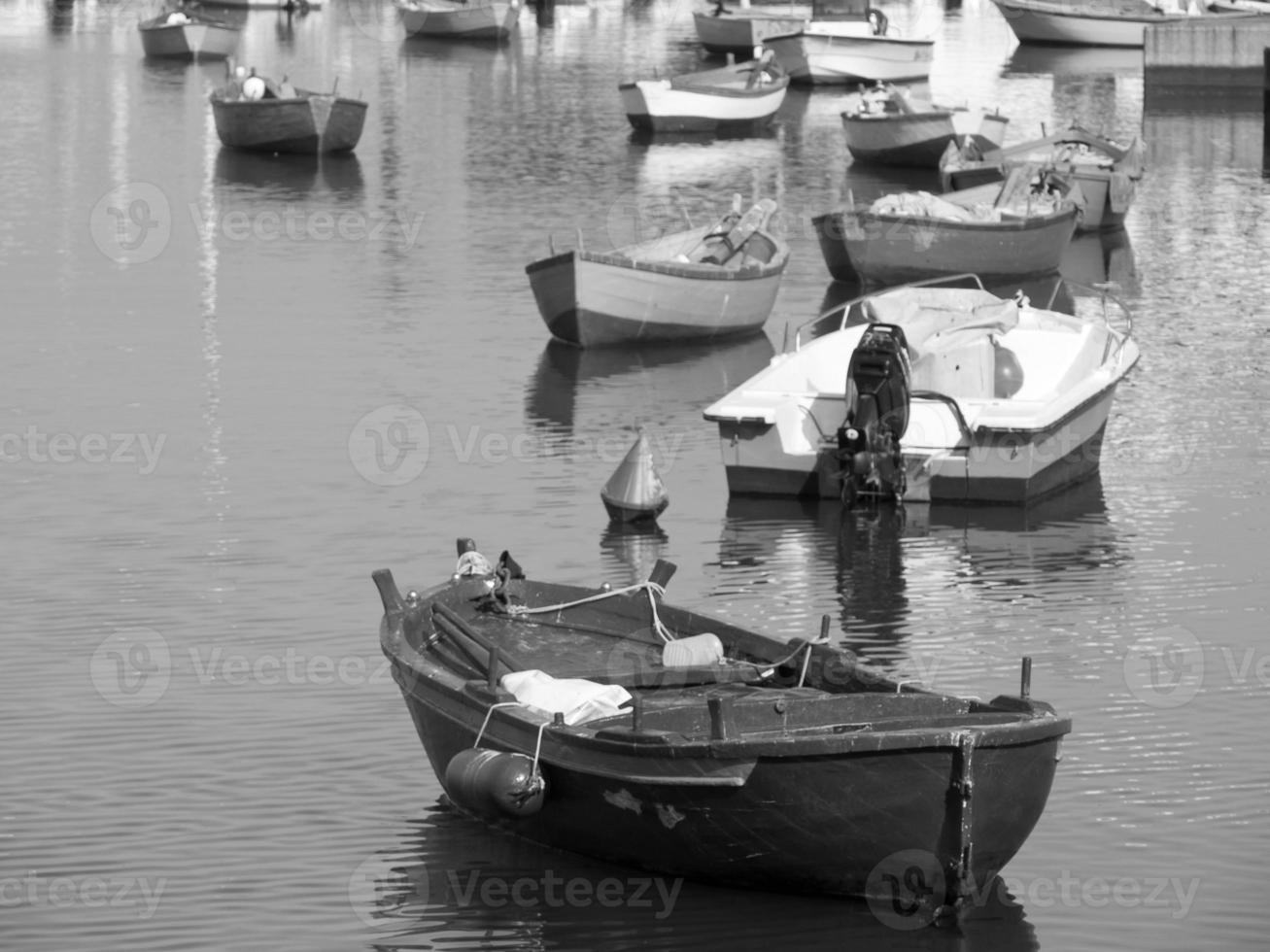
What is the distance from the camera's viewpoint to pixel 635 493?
69.4 feet

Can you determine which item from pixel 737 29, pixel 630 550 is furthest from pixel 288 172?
pixel 737 29

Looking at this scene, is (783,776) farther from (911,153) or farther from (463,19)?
(463,19)

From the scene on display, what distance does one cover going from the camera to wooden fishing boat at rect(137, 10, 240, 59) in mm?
68812

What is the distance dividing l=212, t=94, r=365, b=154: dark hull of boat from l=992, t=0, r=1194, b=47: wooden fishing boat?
1361 inches

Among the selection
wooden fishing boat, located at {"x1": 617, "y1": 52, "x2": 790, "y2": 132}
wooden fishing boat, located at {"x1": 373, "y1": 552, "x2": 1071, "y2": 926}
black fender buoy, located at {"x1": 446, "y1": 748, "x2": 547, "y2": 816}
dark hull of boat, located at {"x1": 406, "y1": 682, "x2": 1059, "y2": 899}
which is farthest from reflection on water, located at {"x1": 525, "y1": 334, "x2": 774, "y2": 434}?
wooden fishing boat, located at {"x1": 617, "y1": 52, "x2": 790, "y2": 132}

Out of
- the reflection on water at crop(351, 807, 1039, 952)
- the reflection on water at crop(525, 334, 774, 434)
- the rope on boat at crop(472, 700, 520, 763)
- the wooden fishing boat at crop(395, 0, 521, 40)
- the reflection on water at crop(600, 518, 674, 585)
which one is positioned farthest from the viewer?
the wooden fishing boat at crop(395, 0, 521, 40)

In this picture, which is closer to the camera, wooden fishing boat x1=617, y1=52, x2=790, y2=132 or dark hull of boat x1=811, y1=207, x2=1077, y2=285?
dark hull of boat x1=811, y1=207, x2=1077, y2=285

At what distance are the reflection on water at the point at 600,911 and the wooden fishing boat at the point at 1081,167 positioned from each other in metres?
25.7

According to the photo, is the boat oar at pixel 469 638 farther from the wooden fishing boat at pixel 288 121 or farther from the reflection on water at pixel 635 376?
the wooden fishing boat at pixel 288 121

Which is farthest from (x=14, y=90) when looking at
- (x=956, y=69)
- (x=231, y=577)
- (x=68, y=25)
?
(x=231, y=577)

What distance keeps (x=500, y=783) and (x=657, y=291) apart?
16.6m

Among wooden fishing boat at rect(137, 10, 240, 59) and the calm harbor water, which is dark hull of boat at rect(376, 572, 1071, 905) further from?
wooden fishing boat at rect(137, 10, 240, 59)

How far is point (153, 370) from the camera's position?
2788 centimetres

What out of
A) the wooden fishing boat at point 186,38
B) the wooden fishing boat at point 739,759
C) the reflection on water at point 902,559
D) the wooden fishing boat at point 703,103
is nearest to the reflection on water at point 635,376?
the reflection on water at point 902,559
